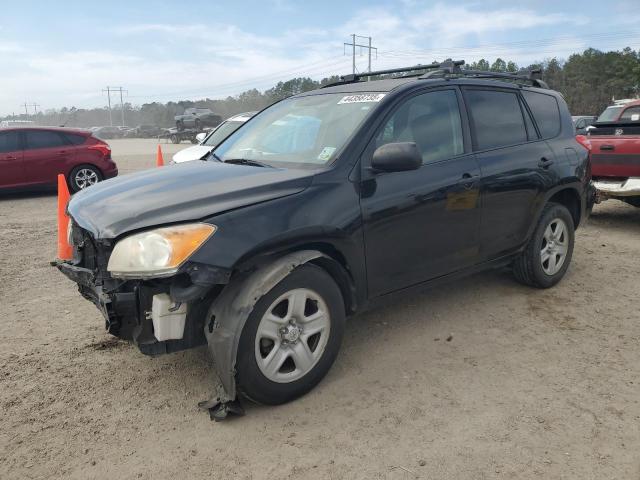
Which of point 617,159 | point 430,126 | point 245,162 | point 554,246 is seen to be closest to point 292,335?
point 245,162

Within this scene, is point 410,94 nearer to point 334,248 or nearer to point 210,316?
point 334,248

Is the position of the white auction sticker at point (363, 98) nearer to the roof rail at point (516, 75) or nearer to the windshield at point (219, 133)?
the roof rail at point (516, 75)

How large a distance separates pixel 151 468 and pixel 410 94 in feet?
9.12

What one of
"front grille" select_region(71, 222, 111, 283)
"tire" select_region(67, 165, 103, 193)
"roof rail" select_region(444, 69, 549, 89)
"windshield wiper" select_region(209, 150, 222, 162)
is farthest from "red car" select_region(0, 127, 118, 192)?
"roof rail" select_region(444, 69, 549, 89)

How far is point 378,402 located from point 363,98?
201 cm

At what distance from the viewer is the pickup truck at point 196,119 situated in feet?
130


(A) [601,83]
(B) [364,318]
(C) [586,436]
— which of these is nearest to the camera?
(C) [586,436]

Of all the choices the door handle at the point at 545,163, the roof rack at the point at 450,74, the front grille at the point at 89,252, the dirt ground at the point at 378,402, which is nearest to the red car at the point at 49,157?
the dirt ground at the point at 378,402

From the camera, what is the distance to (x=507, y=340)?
3.80 meters

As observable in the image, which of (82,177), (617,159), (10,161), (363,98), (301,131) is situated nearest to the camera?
(363,98)

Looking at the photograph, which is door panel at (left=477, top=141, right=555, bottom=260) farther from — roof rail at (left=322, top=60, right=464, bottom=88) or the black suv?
roof rail at (left=322, top=60, right=464, bottom=88)

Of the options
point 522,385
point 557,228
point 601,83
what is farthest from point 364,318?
point 601,83

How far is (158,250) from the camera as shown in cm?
260

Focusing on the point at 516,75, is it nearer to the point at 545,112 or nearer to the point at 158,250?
the point at 545,112
